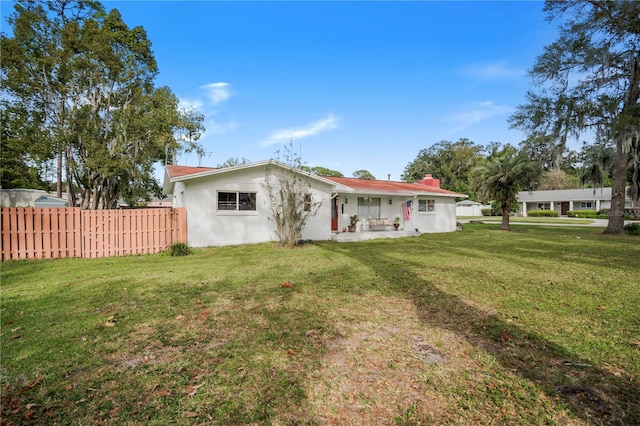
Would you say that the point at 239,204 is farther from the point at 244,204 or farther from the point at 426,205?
the point at 426,205

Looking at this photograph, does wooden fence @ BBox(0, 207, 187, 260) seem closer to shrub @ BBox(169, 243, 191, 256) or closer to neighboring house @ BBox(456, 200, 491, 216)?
shrub @ BBox(169, 243, 191, 256)

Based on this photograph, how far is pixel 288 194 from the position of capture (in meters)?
12.3

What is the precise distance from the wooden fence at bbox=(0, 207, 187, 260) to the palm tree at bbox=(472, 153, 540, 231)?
62.9ft

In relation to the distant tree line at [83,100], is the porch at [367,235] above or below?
below

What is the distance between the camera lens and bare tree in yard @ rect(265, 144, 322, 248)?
1232 cm

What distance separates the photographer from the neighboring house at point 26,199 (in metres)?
23.6

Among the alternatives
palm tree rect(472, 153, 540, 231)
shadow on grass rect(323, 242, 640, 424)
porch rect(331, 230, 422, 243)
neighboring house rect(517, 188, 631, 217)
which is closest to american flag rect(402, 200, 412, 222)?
porch rect(331, 230, 422, 243)

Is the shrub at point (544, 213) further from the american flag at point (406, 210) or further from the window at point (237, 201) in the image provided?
the window at point (237, 201)

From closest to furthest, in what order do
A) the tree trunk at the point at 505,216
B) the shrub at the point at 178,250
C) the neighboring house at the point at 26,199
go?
the shrub at the point at 178,250 < the tree trunk at the point at 505,216 < the neighboring house at the point at 26,199

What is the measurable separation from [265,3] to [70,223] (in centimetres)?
988

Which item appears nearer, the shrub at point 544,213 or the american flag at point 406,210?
the american flag at point 406,210

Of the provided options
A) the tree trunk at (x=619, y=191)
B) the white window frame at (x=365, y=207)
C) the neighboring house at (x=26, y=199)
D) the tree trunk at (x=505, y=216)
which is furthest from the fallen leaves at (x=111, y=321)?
the neighboring house at (x=26, y=199)

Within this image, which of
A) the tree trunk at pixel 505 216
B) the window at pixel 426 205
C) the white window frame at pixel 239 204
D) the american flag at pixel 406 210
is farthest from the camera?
the tree trunk at pixel 505 216

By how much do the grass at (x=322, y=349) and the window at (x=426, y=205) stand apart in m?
12.7
